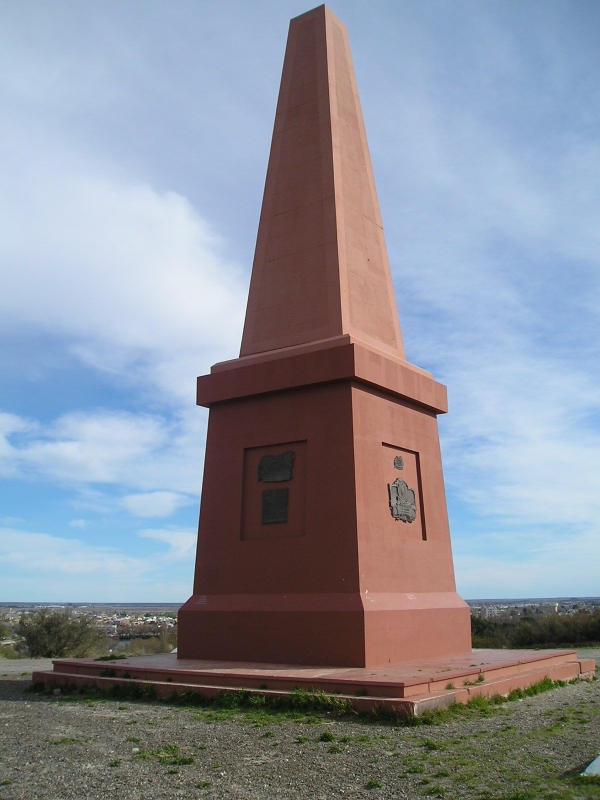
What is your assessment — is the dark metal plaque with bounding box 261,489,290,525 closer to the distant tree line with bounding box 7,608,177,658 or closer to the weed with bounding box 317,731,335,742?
the weed with bounding box 317,731,335,742

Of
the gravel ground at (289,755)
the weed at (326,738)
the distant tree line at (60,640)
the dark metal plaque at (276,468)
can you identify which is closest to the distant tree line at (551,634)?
the distant tree line at (60,640)

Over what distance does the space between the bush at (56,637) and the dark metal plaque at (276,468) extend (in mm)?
9044

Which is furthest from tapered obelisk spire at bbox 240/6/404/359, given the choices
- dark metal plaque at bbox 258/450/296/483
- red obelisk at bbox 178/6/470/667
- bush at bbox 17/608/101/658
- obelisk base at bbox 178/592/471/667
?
bush at bbox 17/608/101/658

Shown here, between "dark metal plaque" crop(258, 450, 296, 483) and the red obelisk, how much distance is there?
2 cm

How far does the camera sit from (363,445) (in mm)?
9234

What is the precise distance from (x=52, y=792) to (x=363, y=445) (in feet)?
18.8

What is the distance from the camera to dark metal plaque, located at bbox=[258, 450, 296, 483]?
9.55 meters

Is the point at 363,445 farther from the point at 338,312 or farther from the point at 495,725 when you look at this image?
the point at 495,725

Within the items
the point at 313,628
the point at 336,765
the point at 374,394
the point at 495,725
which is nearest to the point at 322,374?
the point at 374,394

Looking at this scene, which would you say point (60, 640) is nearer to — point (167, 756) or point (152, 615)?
point (167, 756)

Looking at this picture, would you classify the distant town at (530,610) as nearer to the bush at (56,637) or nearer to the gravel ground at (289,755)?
the bush at (56,637)

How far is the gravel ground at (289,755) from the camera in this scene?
Answer: 4.23 metres

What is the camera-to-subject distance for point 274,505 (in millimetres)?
9539

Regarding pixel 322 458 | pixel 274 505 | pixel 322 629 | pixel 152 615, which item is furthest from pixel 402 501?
pixel 152 615
